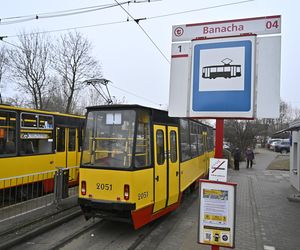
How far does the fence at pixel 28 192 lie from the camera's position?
7844 mm

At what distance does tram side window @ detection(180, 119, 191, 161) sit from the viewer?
29.4 feet

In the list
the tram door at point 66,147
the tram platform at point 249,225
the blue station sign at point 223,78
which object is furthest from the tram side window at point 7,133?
the blue station sign at point 223,78

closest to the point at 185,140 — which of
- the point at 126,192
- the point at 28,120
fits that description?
the point at 126,192

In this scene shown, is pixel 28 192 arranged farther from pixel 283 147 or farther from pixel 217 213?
pixel 283 147

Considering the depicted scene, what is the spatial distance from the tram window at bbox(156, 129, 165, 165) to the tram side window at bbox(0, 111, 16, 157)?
4219 mm

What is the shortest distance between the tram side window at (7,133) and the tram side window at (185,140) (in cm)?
469

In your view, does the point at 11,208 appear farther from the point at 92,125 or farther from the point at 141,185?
the point at 141,185

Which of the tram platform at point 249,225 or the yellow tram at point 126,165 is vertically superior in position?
the yellow tram at point 126,165

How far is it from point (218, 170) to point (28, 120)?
739 cm

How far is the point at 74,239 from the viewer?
6.45 metres

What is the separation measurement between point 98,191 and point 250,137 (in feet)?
88.7

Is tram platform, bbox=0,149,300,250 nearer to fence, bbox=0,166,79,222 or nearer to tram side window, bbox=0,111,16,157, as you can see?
fence, bbox=0,166,79,222

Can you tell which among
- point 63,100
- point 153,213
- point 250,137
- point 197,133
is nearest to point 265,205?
point 197,133

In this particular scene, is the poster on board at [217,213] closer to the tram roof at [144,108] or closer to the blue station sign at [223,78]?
the blue station sign at [223,78]
